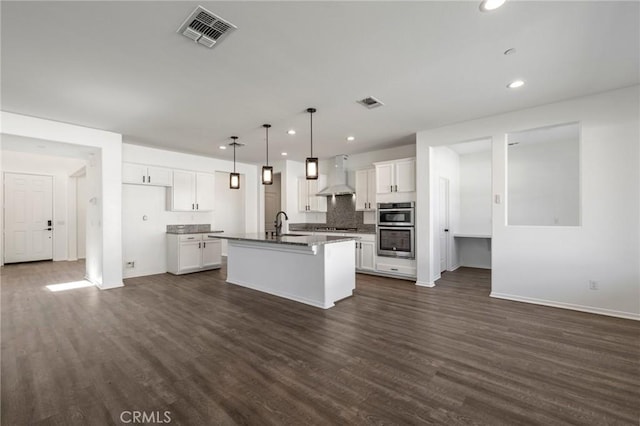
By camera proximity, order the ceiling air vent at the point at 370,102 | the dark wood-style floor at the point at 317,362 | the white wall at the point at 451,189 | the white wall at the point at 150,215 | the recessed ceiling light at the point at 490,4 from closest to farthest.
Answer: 1. the dark wood-style floor at the point at 317,362
2. the recessed ceiling light at the point at 490,4
3. the ceiling air vent at the point at 370,102
4. the white wall at the point at 451,189
5. the white wall at the point at 150,215

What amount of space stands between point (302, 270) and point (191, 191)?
3912 millimetres

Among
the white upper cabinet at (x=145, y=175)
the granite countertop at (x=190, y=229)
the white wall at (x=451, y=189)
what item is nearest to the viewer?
the white wall at (x=451, y=189)

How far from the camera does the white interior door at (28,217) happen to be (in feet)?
24.1

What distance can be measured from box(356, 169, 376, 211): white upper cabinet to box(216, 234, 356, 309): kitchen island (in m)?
2.06

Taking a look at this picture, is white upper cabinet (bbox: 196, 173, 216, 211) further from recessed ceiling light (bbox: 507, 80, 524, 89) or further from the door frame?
recessed ceiling light (bbox: 507, 80, 524, 89)

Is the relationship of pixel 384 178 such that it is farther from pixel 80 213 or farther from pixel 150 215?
pixel 80 213

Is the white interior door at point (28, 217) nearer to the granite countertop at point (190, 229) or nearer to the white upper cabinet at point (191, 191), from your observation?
the granite countertop at point (190, 229)

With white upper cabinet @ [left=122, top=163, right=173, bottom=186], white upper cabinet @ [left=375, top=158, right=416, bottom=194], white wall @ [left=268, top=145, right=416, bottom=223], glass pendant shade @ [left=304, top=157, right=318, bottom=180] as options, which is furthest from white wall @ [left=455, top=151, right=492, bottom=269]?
white upper cabinet @ [left=122, top=163, right=173, bottom=186]

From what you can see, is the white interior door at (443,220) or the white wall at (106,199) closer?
the white wall at (106,199)

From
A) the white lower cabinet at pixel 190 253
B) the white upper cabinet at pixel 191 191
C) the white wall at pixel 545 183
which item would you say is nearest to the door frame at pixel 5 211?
the white lower cabinet at pixel 190 253

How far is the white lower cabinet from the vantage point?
19.6 ft

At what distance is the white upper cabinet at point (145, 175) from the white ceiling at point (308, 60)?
133 cm

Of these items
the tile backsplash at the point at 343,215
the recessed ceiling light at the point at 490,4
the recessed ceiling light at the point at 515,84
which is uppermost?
the recessed ceiling light at the point at 490,4

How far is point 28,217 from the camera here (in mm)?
7621
